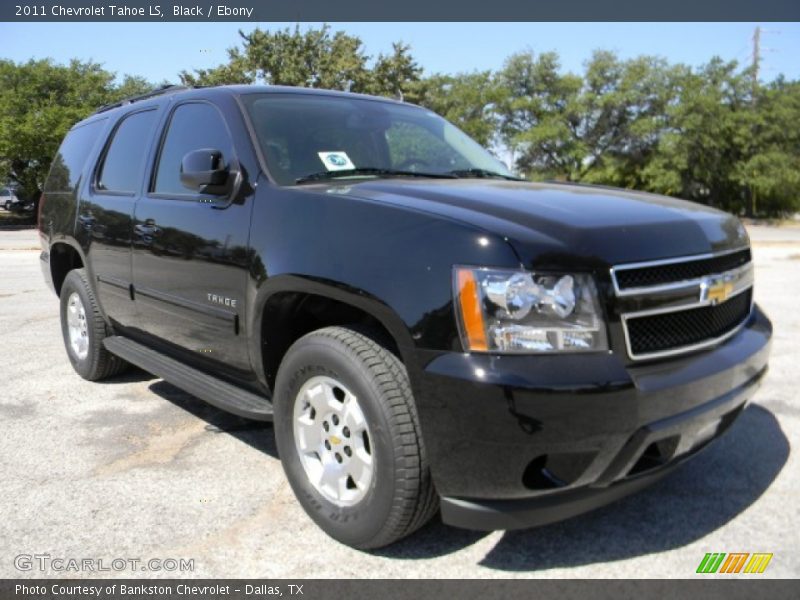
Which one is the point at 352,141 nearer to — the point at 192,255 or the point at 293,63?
the point at 192,255

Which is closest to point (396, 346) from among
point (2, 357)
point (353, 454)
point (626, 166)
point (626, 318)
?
point (353, 454)

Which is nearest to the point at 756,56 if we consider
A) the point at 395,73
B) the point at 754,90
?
the point at 754,90

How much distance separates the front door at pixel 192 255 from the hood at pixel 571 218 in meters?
0.59

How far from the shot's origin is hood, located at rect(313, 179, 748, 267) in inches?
87.0

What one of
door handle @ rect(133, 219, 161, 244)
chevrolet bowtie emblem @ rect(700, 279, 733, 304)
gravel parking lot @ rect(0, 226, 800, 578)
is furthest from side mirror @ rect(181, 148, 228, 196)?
chevrolet bowtie emblem @ rect(700, 279, 733, 304)

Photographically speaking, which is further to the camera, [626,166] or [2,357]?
[626,166]

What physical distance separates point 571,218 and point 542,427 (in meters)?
0.77

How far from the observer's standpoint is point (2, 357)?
18.7 feet

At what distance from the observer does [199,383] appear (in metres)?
3.39

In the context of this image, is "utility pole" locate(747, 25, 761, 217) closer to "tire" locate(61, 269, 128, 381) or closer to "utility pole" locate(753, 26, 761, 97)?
"utility pole" locate(753, 26, 761, 97)

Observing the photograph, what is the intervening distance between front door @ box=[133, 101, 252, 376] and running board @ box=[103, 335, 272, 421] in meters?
0.09

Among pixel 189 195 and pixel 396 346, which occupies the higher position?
pixel 189 195
